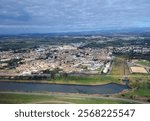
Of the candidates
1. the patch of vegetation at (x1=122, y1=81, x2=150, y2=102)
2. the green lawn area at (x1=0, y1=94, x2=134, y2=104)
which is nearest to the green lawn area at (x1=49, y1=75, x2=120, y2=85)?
the patch of vegetation at (x1=122, y1=81, x2=150, y2=102)

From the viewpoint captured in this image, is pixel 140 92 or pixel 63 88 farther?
pixel 63 88

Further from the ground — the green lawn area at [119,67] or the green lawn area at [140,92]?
the green lawn area at [119,67]

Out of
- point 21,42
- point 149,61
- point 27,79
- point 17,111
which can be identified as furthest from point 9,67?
point 149,61

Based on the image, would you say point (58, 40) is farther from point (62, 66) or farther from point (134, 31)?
point (134, 31)

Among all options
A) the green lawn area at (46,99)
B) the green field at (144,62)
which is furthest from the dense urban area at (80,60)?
the green lawn area at (46,99)

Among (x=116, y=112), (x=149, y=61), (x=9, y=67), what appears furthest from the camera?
(x=149, y=61)

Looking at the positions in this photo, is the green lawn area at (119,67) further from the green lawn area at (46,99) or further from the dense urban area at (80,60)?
the green lawn area at (46,99)

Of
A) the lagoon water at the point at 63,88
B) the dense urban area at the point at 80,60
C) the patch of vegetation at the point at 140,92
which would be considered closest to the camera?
the patch of vegetation at the point at 140,92

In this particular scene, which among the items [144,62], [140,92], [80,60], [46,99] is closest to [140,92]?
[140,92]

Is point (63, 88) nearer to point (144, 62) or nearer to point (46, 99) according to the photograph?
point (46, 99)
